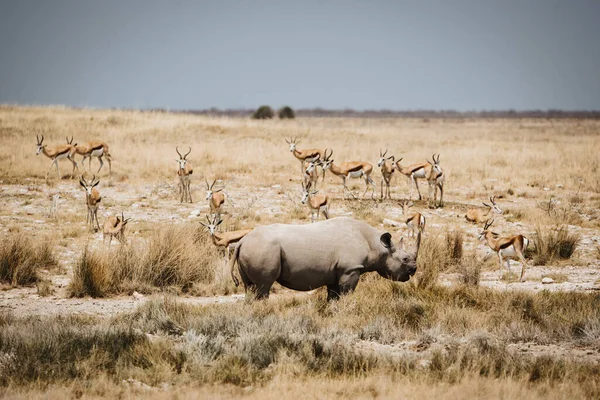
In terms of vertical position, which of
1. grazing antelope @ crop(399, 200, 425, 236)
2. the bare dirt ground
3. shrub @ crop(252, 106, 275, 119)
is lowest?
the bare dirt ground

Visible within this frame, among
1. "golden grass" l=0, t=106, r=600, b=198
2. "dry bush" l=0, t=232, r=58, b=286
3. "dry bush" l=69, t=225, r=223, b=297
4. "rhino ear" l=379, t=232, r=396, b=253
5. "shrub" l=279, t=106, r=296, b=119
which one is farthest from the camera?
"shrub" l=279, t=106, r=296, b=119

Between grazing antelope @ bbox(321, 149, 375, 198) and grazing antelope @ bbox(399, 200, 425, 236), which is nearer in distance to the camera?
grazing antelope @ bbox(399, 200, 425, 236)

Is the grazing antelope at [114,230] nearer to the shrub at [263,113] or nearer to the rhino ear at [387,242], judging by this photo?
the rhino ear at [387,242]

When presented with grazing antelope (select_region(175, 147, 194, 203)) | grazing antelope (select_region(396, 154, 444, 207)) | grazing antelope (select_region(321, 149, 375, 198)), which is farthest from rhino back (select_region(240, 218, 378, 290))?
grazing antelope (select_region(321, 149, 375, 198))

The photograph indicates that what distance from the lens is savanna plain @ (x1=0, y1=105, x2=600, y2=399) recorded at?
7.63m

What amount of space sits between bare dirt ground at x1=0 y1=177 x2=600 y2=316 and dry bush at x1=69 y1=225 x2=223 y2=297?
0.34 metres

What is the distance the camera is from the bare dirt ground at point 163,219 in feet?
38.4

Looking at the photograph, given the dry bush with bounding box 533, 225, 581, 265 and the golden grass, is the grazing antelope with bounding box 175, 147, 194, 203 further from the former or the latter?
the dry bush with bounding box 533, 225, 581, 265

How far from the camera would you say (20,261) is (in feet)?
41.5

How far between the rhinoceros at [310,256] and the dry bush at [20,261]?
4765 millimetres

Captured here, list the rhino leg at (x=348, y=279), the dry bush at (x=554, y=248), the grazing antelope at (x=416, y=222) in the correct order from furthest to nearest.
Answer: the grazing antelope at (x=416, y=222) → the dry bush at (x=554, y=248) → the rhino leg at (x=348, y=279)

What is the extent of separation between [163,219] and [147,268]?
6188 millimetres

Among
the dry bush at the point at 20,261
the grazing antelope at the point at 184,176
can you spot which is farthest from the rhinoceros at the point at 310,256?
the grazing antelope at the point at 184,176

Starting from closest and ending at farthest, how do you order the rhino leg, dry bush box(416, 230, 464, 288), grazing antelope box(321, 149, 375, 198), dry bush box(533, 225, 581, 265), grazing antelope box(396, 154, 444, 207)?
1. the rhino leg
2. dry bush box(416, 230, 464, 288)
3. dry bush box(533, 225, 581, 265)
4. grazing antelope box(396, 154, 444, 207)
5. grazing antelope box(321, 149, 375, 198)
